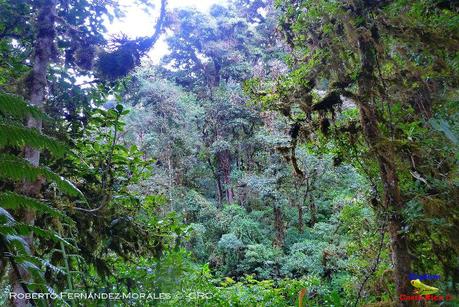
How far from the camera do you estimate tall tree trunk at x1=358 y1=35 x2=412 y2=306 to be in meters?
2.60

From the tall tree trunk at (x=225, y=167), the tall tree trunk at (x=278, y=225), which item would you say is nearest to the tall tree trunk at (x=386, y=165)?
the tall tree trunk at (x=278, y=225)

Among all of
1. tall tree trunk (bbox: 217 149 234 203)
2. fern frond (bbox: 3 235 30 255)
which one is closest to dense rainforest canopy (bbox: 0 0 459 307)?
fern frond (bbox: 3 235 30 255)

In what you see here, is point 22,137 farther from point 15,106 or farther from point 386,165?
point 386,165

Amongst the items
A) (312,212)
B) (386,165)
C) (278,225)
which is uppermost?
(386,165)

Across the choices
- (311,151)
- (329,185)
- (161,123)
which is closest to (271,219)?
(329,185)

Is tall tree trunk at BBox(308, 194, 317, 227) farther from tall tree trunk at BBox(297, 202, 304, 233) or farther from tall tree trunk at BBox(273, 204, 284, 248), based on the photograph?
tall tree trunk at BBox(273, 204, 284, 248)

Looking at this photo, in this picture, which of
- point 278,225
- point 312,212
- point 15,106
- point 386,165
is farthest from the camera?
point 312,212

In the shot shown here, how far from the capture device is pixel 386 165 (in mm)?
2695

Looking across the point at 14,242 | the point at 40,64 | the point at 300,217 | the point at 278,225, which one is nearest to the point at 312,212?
the point at 300,217

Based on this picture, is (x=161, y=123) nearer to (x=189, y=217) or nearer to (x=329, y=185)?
(x=189, y=217)

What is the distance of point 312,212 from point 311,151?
10.2 metres

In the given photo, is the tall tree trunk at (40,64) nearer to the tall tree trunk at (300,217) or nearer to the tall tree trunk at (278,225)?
the tall tree trunk at (278,225)

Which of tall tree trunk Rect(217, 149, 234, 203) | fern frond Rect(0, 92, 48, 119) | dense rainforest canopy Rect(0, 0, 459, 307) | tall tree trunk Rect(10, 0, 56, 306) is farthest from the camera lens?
tall tree trunk Rect(217, 149, 234, 203)

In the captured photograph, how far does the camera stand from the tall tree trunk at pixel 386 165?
2.60m
